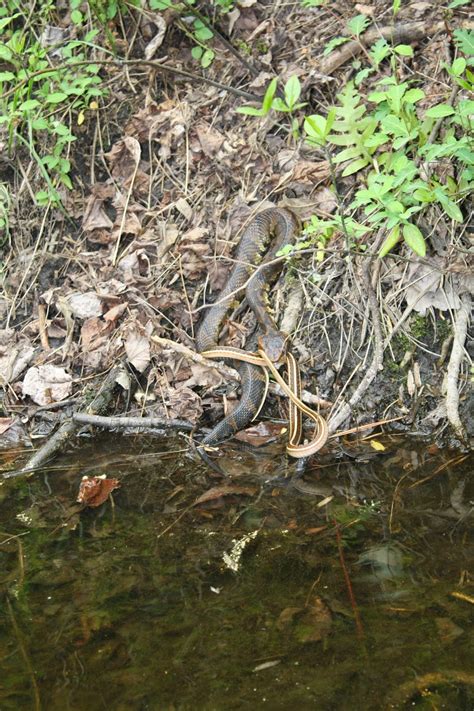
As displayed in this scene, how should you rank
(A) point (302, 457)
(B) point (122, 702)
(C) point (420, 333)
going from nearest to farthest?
(B) point (122, 702) → (A) point (302, 457) → (C) point (420, 333)

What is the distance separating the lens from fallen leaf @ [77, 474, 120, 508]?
452 centimetres

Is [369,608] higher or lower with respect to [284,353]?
higher

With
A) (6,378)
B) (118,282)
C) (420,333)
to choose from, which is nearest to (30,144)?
(118,282)

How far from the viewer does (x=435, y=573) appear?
3502mm

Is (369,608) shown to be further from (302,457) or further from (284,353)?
(284,353)

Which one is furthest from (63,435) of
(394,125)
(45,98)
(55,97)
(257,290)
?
(45,98)

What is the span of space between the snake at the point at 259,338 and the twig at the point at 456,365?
0.80 meters

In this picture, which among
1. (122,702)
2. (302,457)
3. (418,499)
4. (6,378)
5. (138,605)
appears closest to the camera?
(122,702)

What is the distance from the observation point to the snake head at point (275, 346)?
5.30 metres

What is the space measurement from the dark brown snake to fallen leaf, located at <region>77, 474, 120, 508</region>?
110 cm

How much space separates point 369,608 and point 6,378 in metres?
3.67

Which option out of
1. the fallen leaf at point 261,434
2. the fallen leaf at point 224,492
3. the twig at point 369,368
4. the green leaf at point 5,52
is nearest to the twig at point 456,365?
the twig at point 369,368

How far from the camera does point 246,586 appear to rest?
3.60 metres

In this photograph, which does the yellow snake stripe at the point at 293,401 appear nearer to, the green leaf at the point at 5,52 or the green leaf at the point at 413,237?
the green leaf at the point at 413,237
